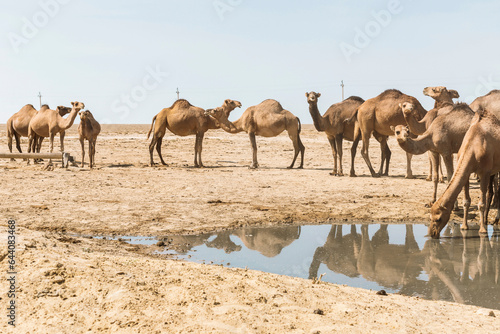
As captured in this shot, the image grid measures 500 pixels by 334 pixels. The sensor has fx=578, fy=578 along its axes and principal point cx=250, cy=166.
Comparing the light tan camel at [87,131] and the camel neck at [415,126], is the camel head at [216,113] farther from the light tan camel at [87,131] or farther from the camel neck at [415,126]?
the camel neck at [415,126]

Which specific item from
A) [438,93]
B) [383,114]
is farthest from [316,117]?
[438,93]

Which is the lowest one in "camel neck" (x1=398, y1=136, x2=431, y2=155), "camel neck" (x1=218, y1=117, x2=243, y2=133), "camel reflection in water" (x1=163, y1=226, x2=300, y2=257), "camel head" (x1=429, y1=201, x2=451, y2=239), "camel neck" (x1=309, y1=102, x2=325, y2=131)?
"camel reflection in water" (x1=163, y1=226, x2=300, y2=257)

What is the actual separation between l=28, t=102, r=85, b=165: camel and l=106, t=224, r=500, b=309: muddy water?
11.5 metres

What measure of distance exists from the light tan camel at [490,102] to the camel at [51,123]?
12463 millimetres

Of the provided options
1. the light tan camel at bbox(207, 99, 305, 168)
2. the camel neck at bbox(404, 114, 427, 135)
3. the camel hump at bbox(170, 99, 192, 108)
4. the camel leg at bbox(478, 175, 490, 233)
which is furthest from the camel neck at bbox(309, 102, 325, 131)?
the camel leg at bbox(478, 175, 490, 233)

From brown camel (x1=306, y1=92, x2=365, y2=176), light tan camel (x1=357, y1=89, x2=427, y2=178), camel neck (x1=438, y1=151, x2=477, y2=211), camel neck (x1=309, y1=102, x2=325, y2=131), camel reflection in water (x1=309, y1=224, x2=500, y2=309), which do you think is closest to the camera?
camel reflection in water (x1=309, y1=224, x2=500, y2=309)

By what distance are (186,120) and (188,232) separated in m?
10.9

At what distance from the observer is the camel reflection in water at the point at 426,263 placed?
6871mm

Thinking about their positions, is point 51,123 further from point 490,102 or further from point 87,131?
point 490,102

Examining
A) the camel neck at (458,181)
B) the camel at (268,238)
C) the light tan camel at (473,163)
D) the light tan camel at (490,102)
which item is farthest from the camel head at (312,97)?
the camel neck at (458,181)

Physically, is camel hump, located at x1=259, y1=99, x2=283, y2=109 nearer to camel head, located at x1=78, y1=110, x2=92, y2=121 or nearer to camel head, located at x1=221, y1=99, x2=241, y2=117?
camel head, located at x1=221, y1=99, x2=241, y2=117

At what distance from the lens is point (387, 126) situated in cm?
1639

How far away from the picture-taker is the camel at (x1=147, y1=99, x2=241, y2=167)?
20.5 meters

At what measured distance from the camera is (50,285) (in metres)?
5.91
